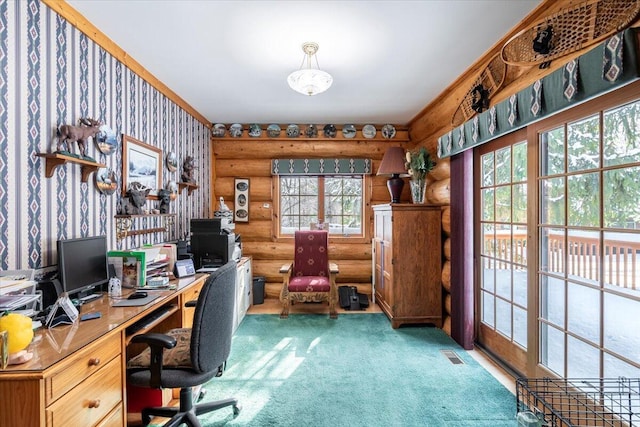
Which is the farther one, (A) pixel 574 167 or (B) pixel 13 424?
(A) pixel 574 167

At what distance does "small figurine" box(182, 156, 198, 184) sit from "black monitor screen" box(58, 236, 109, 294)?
1683mm

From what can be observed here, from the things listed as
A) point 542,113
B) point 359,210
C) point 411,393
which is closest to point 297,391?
point 411,393

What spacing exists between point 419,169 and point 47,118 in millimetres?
3231

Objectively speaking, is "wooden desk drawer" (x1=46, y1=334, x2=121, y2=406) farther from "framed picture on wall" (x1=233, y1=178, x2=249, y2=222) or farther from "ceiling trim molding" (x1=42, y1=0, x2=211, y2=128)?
"framed picture on wall" (x1=233, y1=178, x2=249, y2=222)

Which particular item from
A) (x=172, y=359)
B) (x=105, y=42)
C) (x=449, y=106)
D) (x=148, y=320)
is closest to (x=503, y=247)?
(x=449, y=106)

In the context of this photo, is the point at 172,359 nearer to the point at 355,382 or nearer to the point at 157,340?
the point at 157,340

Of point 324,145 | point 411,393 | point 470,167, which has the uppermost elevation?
point 324,145

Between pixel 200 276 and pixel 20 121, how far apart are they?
1.60 metres

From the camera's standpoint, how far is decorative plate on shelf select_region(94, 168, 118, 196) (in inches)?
89.1

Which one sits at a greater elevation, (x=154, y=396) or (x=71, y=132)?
(x=71, y=132)

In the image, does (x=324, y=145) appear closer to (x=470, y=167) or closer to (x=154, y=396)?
(x=470, y=167)

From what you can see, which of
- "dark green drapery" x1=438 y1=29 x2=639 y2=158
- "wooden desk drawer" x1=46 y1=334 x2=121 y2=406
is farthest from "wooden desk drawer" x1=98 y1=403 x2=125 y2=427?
"dark green drapery" x1=438 y1=29 x2=639 y2=158

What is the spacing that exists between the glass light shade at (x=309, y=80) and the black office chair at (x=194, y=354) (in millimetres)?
1440

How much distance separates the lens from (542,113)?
184cm
